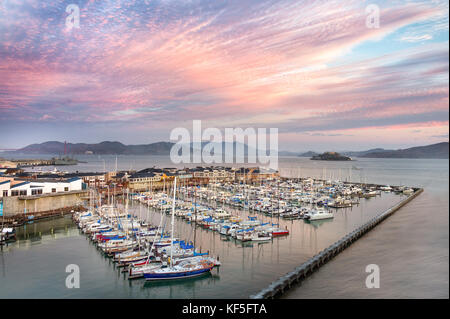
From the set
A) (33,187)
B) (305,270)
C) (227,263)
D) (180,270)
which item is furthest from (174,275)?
(33,187)

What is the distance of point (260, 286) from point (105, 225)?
1250 cm

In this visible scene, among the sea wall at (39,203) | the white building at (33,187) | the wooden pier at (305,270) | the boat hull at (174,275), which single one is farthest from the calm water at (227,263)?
the white building at (33,187)

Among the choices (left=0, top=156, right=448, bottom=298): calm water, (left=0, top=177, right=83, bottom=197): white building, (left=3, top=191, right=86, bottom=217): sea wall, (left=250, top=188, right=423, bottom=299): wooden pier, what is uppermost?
(left=0, top=177, right=83, bottom=197): white building

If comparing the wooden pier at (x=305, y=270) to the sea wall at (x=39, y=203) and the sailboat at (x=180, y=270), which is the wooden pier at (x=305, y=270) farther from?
the sea wall at (x=39, y=203)

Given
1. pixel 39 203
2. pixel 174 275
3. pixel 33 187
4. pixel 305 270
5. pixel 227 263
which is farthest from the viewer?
pixel 33 187

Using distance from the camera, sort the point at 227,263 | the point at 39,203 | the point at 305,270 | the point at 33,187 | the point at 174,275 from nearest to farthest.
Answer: the point at 174,275
the point at 305,270
the point at 227,263
the point at 39,203
the point at 33,187

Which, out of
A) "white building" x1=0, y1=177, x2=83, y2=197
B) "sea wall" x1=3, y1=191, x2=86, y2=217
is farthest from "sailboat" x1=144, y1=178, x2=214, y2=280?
"white building" x1=0, y1=177, x2=83, y2=197

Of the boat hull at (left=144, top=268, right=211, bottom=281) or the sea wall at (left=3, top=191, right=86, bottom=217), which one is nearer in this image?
the boat hull at (left=144, top=268, right=211, bottom=281)

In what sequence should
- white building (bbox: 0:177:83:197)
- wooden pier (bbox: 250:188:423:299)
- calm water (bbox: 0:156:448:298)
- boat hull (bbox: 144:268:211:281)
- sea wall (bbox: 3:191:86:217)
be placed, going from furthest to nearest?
white building (bbox: 0:177:83:197)
sea wall (bbox: 3:191:86:217)
boat hull (bbox: 144:268:211:281)
calm water (bbox: 0:156:448:298)
wooden pier (bbox: 250:188:423:299)

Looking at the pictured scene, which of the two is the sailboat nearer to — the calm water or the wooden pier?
the calm water

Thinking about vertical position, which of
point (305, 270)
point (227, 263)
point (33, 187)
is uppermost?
point (33, 187)

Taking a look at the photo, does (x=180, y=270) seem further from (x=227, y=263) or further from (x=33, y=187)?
(x=33, y=187)

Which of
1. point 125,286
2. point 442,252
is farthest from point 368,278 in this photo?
point 125,286

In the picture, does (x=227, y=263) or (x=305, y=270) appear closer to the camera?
(x=305, y=270)
